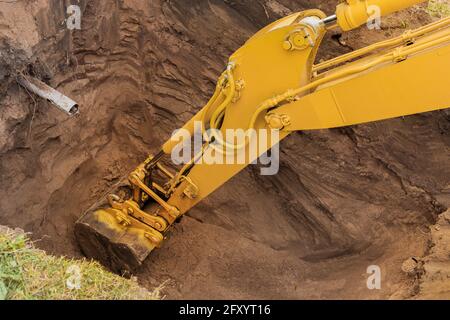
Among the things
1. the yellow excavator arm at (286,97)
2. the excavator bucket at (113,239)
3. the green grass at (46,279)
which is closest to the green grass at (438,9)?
the yellow excavator arm at (286,97)

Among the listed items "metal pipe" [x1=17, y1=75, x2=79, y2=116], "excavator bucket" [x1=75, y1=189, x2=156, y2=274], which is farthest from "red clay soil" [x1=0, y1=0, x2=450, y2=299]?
"excavator bucket" [x1=75, y1=189, x2=156, y2=274]

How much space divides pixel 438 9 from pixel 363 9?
2.52 meters

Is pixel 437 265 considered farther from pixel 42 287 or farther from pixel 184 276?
pixel 42 287

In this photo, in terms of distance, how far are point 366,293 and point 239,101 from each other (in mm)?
2107

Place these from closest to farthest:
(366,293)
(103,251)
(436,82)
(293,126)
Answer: (436,82)
(293,126)
(366,293)
(103,251)

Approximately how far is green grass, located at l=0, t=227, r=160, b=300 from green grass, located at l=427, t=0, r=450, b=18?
14.0ft

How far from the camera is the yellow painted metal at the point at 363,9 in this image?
4195mm

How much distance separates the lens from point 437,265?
5004 millimetres

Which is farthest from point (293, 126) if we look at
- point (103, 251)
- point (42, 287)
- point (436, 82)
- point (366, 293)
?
point (103, 251)

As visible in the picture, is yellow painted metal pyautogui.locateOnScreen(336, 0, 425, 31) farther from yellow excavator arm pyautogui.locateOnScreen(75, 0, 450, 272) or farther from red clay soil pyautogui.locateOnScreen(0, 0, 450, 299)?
red clay soil pyautogui.locateOnScreen(0, 0, 450, 299)

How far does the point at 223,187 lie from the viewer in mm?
7039

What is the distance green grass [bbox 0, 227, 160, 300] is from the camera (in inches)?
162

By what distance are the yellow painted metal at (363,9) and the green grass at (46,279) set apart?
262cm

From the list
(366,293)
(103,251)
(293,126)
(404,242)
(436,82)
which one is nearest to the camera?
(436,82)
